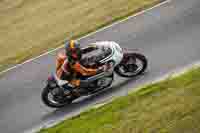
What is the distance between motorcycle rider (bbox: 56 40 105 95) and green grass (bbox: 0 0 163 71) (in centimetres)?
516

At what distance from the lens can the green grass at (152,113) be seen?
11039 mm

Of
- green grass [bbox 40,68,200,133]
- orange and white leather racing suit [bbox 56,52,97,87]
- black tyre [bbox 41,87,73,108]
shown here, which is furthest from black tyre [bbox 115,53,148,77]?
black tyre [bbox 41,87,73,108]

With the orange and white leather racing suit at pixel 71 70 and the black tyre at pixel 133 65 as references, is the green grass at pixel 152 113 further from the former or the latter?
the orange and white leather racing suit at pixel 71 70

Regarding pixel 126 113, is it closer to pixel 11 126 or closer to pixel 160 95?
pixel 160 95

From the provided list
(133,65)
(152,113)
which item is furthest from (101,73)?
(152,113)

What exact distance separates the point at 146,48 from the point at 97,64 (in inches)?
104

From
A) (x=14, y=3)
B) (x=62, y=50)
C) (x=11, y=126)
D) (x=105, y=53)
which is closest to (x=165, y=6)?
(x=62, y=50)

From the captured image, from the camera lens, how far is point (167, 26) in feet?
55.4

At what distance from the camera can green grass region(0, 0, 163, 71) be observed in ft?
63.3

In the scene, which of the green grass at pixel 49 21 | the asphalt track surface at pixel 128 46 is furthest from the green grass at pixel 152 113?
the green grass at pixel 49 21

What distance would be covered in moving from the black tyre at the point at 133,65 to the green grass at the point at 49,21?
5220 millimetres

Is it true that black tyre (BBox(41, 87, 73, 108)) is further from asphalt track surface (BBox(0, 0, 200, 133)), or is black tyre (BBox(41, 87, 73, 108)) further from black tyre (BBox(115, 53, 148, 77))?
black tyre (BBox(115, 53, 148, 77))

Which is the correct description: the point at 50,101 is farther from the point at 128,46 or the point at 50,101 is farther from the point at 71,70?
the point at 128,46

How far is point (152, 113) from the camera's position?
1174cm
